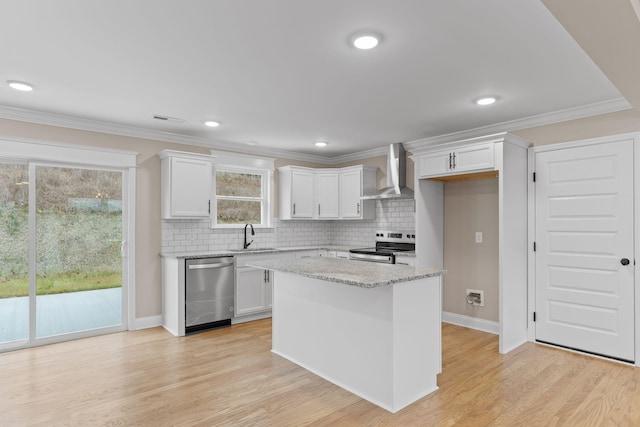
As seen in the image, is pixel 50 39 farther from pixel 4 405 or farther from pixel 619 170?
pixel 619 170

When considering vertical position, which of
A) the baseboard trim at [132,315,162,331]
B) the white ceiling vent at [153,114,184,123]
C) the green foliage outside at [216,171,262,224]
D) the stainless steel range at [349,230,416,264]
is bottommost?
the baseboard trim at [132,315,162,331]

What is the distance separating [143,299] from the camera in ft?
15.2

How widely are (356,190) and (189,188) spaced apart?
7.98 feet

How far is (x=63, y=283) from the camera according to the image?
4.20 meters

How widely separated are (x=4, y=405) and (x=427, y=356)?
10.1 feet

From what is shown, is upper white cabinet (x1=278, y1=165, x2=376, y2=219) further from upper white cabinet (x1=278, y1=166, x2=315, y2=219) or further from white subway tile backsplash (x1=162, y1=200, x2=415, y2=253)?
white subway tile backsplash (x1=162, y1=200, x2=415, y2=253)

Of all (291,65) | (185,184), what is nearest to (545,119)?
(291,65)

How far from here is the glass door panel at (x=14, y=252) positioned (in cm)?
387

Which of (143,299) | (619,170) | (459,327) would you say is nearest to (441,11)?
(619,170)

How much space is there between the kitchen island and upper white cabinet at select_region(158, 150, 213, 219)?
1.90 meters

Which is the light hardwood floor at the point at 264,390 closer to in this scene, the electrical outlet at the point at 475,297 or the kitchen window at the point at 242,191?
the electrical outlet at the point at 475,297

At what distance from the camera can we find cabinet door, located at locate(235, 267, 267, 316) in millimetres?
4809

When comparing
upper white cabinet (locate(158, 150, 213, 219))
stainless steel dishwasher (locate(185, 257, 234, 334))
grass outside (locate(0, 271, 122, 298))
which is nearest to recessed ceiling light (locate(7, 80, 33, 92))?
upper white cabinet (locate(158, 150, 213, 219))

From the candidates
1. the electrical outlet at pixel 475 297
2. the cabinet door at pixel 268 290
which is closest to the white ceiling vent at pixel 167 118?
the cabinet door at pixel 268 290
